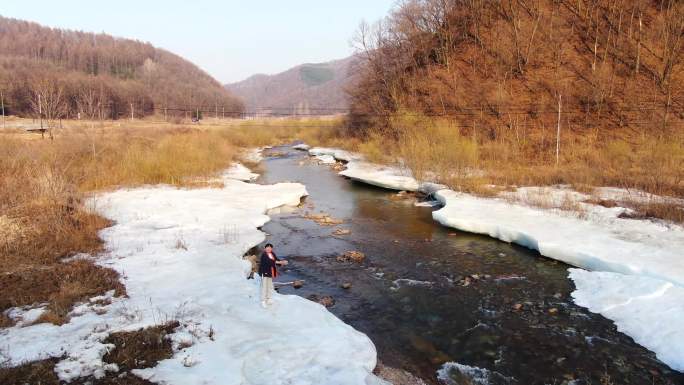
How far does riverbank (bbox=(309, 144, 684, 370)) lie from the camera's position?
7992mm

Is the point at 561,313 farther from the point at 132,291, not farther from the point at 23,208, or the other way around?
the point at 23,208

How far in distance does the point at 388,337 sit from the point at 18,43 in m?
167

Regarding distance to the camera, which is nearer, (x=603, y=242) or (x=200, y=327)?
(x=200, y=327)

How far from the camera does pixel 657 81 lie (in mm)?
31203

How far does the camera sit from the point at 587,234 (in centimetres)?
1291

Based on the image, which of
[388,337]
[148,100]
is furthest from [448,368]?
[148,100]

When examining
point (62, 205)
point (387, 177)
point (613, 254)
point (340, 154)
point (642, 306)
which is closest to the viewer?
point (642, 306)

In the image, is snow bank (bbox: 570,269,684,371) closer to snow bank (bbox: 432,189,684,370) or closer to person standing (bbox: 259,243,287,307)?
snow bank (bbox: 432,189,684,370)

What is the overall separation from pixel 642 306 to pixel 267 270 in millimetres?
7209

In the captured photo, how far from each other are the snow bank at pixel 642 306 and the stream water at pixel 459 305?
0.20 metres

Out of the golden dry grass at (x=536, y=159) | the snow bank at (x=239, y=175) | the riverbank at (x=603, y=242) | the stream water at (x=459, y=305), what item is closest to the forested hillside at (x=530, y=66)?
the golden dry grass at (x=536, y=159)

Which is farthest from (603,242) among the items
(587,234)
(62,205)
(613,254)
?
(62,205)

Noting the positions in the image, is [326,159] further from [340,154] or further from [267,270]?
[267,270]

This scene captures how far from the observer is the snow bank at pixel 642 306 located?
7.31m
